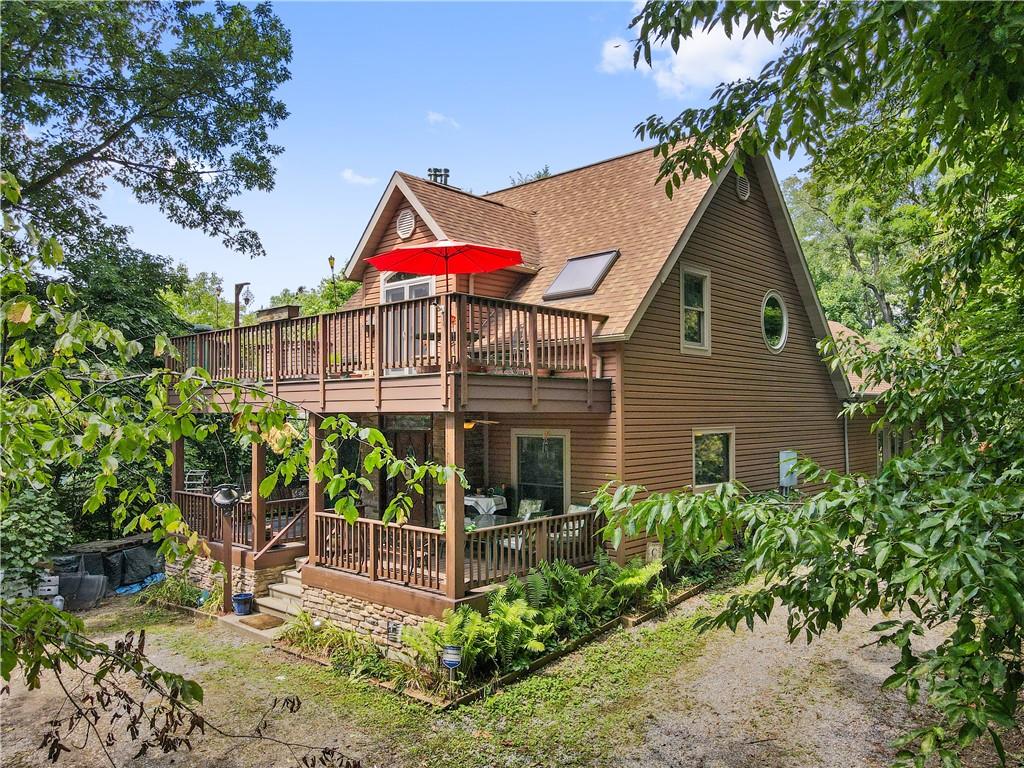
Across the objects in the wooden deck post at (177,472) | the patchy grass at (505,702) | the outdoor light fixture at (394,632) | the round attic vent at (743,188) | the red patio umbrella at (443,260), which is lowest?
the patchy grass at (505,702)

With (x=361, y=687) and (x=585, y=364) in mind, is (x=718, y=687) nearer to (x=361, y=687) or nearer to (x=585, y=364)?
(x=361, y=687)

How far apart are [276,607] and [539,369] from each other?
19.3 feet

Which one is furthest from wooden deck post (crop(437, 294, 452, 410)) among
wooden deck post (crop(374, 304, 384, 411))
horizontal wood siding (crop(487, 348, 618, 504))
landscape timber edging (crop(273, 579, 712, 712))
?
landscape timber edging (crop(273, 579, 712, 712))

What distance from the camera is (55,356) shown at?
7.59 feet

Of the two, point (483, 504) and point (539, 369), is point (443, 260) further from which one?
point (483, 504)

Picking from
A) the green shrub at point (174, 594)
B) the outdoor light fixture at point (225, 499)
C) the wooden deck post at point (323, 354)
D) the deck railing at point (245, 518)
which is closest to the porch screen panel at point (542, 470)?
the wooden deck post at point (323, 354)

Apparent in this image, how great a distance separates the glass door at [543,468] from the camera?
1124 centimetres

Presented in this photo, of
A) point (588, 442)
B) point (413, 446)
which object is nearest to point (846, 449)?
point (588, 442)

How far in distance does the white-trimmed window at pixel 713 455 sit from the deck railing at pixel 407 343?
11.6ft

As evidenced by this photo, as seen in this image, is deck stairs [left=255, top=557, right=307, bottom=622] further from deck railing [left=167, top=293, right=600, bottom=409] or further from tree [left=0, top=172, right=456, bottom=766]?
tree [left=0, top=172, right=456, bottom=766]

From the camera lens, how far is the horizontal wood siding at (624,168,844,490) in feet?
36.6

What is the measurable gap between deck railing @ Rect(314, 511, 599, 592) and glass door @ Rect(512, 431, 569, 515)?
3.95ft

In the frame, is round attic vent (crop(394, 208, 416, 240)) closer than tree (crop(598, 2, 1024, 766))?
No

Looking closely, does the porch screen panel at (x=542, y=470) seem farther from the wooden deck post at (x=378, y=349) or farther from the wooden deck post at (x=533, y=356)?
the wooden deck post at (x=378, y=349)
